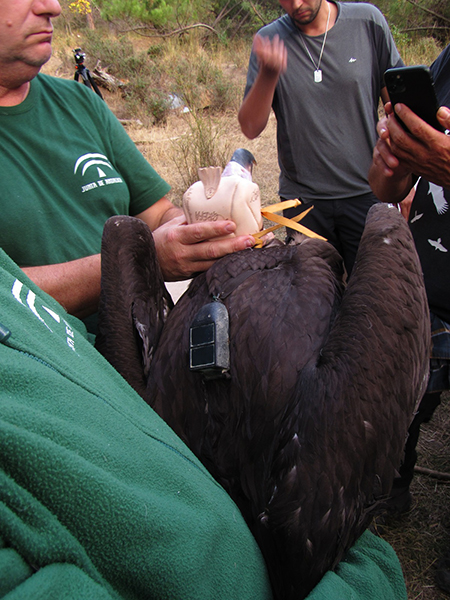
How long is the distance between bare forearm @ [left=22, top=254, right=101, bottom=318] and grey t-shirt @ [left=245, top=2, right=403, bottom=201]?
2334 millimetres

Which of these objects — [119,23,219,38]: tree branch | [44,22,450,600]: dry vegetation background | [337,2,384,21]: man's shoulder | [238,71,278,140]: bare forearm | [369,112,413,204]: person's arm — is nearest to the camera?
[369,112,413,204]: person's arm

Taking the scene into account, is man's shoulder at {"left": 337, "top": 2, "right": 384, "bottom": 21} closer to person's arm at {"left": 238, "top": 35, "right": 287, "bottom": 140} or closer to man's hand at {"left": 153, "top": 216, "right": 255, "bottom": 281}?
person's arm at {"left": 238, "top": 35, "right": 287, "bottom": 140}

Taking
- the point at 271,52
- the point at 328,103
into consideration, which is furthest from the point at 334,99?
the point at 271,52

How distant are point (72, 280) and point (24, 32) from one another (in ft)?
4.21

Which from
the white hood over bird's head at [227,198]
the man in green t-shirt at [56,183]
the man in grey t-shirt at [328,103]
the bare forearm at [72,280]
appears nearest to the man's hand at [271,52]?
the man in grey t-shirt at [328,103]

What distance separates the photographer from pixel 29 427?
2.02 ft

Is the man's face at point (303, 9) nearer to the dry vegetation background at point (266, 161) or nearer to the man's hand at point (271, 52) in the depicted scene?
the man's hand at point (271, 52)

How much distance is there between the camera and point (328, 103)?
11.9 ft

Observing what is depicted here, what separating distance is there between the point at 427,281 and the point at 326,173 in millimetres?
1861

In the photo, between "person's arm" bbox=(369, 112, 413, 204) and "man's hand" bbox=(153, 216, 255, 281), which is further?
"person's arm" bbox=(369, 112, 413, 204)

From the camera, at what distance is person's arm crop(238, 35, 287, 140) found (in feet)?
8.46

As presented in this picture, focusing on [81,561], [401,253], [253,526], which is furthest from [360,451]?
[81,561]

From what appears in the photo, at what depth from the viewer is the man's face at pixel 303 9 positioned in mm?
3248

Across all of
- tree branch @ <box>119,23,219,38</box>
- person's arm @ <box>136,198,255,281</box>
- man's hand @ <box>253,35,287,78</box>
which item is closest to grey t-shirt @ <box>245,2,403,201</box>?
man's hand @ <box>253,35,287,78</box>
